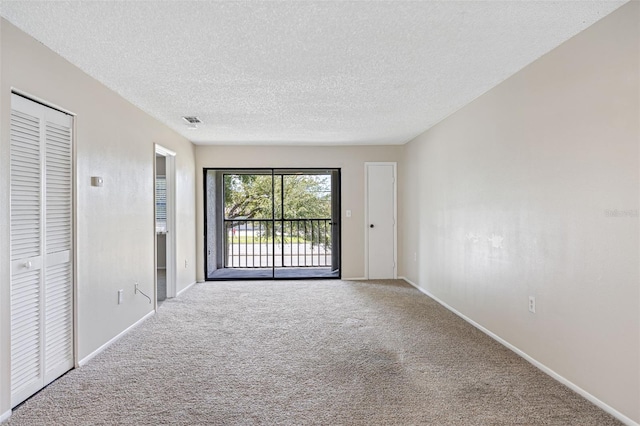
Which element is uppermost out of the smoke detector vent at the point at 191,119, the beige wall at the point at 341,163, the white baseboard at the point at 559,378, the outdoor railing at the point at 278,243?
the smoke detector vent at the point at 191,119

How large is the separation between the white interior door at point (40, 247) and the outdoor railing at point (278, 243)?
4.35 m

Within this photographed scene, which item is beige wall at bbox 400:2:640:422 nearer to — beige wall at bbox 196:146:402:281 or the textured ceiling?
the textured ceiling

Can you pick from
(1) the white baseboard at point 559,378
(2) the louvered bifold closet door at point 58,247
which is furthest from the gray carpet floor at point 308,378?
(2) the louvered bifold closet door at point 58,247

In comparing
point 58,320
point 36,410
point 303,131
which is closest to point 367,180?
point 303,131

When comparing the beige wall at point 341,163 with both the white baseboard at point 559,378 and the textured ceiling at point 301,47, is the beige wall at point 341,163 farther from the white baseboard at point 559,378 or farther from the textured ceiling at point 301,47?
the white baseboard at point 559,378

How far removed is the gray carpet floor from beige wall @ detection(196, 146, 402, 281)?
2.06 m

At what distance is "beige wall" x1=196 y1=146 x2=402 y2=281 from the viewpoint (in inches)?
236

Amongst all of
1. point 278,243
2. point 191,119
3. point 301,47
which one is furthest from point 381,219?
point 301,47

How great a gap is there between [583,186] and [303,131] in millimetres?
3409

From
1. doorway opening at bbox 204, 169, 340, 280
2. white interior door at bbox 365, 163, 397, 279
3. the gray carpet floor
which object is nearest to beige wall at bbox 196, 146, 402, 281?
white interior door at bbox 365, 163, 397, 279

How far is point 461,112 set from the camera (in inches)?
155

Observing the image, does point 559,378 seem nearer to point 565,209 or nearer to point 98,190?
point 565,209

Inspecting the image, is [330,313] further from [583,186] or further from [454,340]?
[583,186]

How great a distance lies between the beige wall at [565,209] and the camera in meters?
1.99
